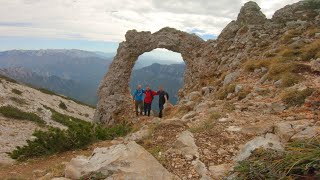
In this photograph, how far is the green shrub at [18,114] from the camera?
117 ft

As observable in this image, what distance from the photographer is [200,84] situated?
24.4 meters

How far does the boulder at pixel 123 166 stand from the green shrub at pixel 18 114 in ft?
99.6

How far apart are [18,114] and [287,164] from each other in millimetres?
34977

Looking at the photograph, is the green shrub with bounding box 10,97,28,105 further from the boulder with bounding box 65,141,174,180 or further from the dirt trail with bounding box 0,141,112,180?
the boulder with bounding box 65,141,174,180

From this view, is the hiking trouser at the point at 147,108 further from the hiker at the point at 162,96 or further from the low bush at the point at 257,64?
the low bush at the point at 257,64

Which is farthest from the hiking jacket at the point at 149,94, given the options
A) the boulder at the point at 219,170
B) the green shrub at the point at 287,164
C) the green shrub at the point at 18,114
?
the green shrub at the point at 18,114

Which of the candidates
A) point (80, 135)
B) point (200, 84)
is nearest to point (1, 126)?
point (200, 84)

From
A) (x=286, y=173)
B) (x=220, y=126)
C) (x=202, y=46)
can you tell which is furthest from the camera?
(x=202, y=46)

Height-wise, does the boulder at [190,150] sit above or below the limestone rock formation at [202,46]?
below

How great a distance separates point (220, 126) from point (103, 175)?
442 cm

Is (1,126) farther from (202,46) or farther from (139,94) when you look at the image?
(202,46)

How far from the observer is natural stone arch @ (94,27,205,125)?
1059 inches

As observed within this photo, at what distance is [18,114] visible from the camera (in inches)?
1435

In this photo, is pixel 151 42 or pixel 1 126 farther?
pixel 1 126
